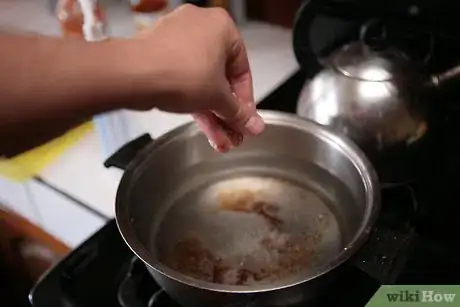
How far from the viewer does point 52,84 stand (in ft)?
1.43

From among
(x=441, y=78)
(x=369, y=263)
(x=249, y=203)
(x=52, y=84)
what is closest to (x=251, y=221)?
(x=249, y=203)

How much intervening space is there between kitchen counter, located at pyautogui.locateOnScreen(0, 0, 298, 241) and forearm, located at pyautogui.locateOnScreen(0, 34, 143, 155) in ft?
1.29

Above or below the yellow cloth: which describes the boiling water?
above

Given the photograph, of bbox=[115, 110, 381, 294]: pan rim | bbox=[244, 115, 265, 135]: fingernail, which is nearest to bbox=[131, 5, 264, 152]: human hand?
bbox=[244, 115, 265, 135]: fingernail

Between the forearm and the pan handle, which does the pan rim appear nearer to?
the pan handle

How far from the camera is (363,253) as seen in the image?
0.70 m

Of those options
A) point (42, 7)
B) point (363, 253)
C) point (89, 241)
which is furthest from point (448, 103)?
point (42, 7)

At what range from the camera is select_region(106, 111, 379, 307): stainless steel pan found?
70cm

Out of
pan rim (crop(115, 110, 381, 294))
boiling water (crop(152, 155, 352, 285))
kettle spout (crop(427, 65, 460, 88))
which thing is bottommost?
boiling water (crop(152, 155, 352, 285))

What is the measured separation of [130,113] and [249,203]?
288mm

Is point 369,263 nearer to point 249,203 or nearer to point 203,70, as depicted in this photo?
point 249,203

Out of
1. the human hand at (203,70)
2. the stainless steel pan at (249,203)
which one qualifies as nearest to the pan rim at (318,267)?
the stainless steel pan at (249,203)

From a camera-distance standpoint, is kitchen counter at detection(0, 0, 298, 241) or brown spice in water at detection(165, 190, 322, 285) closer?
brown spice in water at detection(165, 190, 322, 285)

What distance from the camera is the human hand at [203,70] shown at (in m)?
0.49
